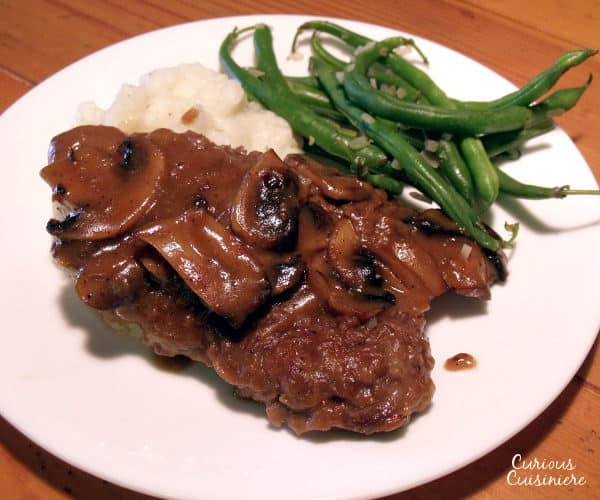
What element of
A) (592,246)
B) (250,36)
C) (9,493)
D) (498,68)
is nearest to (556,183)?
(592,246)

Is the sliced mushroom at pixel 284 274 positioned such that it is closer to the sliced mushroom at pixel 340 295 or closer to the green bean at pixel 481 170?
the sliced mushroom at pixel 340 295

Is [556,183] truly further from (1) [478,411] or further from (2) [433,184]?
(1) [478,411]

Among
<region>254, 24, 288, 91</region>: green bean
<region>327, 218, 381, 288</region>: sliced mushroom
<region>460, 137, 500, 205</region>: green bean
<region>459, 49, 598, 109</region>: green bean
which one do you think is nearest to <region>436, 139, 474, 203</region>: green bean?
<region>460, 137, 500, 205</region>: green bean

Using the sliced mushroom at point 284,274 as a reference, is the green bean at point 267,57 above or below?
above

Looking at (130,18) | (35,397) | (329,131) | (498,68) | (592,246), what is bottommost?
(35,397)

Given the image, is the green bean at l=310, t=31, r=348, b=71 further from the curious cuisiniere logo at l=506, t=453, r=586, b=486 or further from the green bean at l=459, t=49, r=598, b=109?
the curious cuisiniere logo at l=506, t=453, r=586, b=486

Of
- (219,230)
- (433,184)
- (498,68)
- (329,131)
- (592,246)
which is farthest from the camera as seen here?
(498,68)

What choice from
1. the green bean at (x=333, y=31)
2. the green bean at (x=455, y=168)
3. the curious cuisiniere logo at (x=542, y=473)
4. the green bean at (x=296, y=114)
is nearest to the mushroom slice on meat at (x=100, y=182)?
the green bean at (x=296, y=114)

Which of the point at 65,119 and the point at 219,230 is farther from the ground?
the point at 65,119

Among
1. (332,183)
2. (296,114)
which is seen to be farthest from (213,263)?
(296,114)
